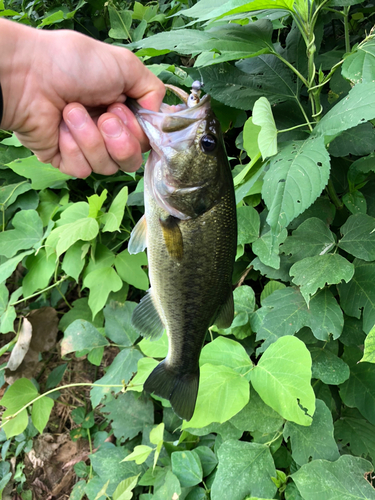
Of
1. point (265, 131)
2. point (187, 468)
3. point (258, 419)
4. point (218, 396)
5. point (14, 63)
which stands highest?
point (14, 63)

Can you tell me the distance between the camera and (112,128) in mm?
1080

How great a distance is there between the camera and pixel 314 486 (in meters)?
1.14

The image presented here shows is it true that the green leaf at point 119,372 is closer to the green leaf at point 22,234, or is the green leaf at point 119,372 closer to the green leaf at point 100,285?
the green leaf at point 100,285

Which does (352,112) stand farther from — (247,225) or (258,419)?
(258,419)

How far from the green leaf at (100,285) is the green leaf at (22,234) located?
55cm

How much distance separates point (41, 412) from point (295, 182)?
1952mm

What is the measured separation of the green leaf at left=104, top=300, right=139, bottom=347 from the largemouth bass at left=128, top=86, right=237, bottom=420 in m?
0.80

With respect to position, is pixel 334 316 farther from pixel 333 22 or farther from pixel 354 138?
pixel 333 22

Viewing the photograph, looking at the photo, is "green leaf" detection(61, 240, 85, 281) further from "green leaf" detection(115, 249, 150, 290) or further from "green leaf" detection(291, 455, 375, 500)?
"green leaf" detection(291, 455, 375, 500)

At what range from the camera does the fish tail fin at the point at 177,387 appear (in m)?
1.20

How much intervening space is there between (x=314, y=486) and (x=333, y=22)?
2.61 metres

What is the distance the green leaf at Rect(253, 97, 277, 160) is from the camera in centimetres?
113

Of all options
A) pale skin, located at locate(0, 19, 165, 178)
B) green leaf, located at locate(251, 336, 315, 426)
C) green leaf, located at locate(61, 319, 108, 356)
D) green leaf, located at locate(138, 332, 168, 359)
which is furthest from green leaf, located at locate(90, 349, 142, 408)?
pale skin, located at locate(0, 19, 165, 178)

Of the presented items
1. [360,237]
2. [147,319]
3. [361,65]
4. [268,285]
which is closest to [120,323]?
[147,319]
